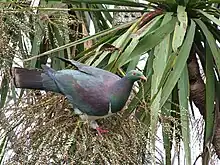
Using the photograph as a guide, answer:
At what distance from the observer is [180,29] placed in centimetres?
93

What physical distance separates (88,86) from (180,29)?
22 cm

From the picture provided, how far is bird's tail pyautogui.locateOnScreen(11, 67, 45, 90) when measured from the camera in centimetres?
86

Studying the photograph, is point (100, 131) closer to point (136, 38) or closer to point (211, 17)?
point (136, 38)

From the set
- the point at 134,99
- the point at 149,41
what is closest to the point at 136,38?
the point at 149,41

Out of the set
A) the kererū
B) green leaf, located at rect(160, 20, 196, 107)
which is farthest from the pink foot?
green leaf, located at rect(160, 20, 196, 107)

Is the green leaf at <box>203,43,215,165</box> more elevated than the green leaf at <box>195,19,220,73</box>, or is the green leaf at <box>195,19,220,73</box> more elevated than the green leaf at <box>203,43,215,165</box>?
the green leaf at <box>195,19,220,73</box>

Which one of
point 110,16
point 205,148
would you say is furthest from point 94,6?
point 205,148

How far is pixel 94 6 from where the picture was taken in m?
1.31

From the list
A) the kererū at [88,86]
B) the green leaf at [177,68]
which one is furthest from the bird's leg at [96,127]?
the green leaf at [177,68]

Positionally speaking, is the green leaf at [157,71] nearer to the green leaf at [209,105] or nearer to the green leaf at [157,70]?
the green leaf at [157,70]

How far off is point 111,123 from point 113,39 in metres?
0.25

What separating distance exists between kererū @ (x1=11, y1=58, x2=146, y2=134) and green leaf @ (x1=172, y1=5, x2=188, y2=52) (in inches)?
4.3

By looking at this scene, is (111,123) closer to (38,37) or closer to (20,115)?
(20,115)

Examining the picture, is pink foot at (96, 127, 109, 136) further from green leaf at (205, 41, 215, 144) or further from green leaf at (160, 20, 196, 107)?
green leaf at (205, 41, 215, 144)
